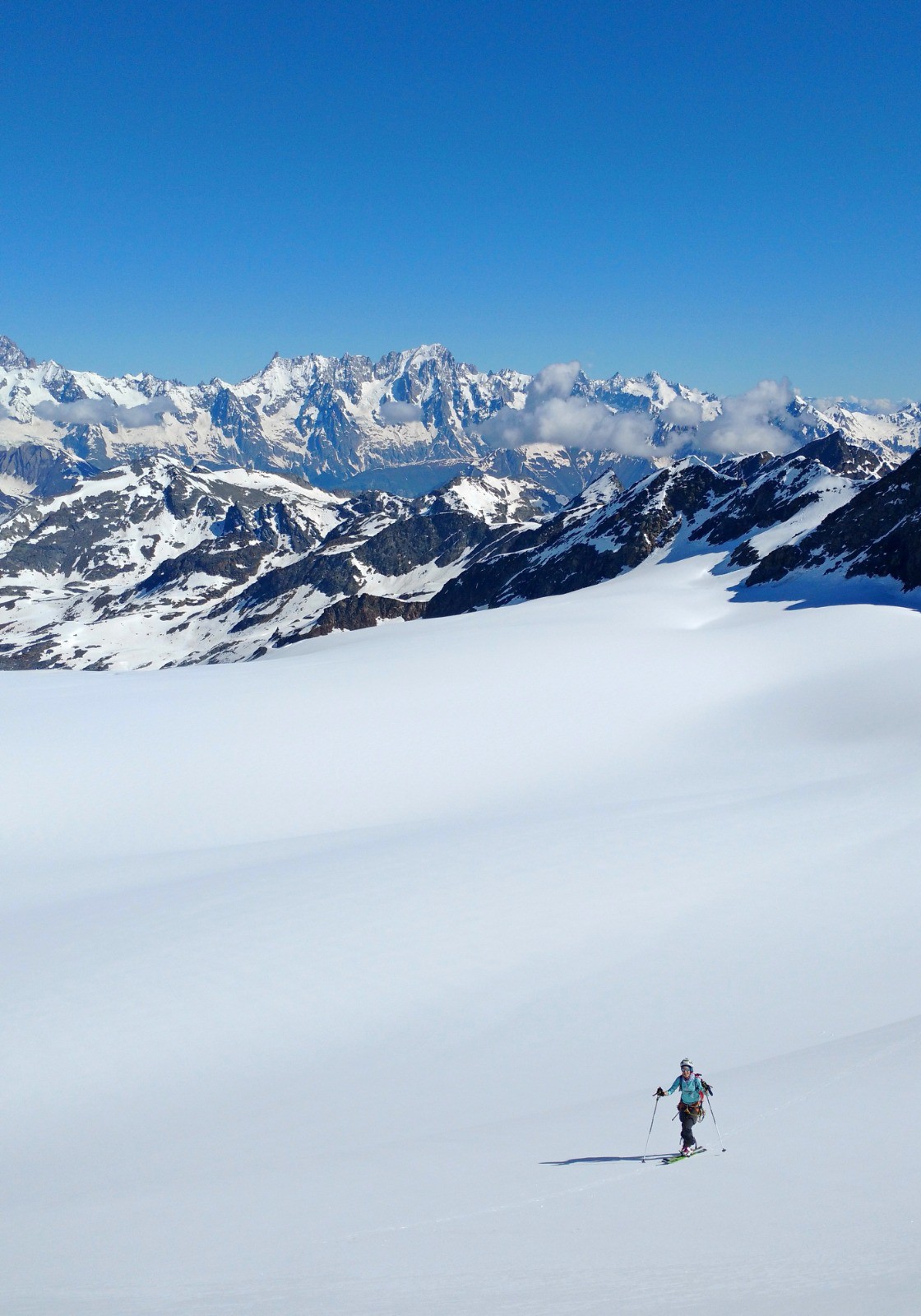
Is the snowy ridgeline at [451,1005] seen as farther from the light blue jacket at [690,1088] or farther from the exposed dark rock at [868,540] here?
the exposed dark rock at [868,540]

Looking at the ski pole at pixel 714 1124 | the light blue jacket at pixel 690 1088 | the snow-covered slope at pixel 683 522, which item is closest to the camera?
the light blue jacket at pixel 690 1088

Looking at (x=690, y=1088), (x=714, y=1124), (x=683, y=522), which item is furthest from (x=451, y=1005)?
(x=683, y=522)

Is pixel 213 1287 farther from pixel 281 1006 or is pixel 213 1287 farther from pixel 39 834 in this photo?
pixel 39 834

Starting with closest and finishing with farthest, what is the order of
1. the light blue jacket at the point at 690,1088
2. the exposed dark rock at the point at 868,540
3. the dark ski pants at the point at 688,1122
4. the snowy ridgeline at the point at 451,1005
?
the snowy ridgeline at the point at 451,1005 → the dark ski pants at the point at 688,1122 → the light blue jacket at the point at 690,1088 → the exposed dark rock at the point at 868,540

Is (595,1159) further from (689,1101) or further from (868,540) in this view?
(868,540)

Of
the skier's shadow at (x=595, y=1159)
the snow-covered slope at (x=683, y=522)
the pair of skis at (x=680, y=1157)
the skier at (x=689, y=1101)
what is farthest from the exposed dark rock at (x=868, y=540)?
the skier's shadow at (x=595, y=1159)

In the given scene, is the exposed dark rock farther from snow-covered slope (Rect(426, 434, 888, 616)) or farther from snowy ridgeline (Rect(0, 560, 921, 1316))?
snowy ridgeline (Rect(0, 560, 921, 1316))

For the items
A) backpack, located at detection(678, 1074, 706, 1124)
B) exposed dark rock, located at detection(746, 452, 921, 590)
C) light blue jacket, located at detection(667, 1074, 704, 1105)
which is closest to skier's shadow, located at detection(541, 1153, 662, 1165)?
backpack, located at detection(678, 1074, 706, 1124)
